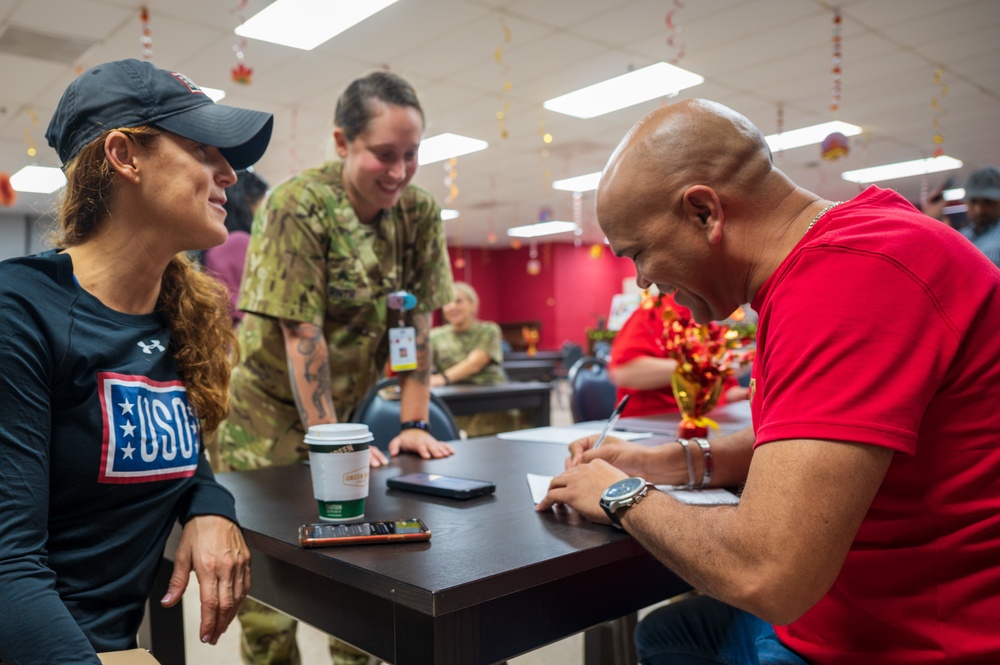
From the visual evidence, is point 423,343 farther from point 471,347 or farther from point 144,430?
point 471,347

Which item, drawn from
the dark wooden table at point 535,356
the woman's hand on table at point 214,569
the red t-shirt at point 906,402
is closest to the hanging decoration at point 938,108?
the dark wooden table at point 535,356

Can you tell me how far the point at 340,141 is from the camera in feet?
6.15

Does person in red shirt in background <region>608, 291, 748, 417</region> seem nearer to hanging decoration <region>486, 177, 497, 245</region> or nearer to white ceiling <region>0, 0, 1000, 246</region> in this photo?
white ceiling <region>0, 0, 1000, 246</region>

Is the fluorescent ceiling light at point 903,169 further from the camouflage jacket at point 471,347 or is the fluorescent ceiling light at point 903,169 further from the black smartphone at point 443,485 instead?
Answer: the black smartphone at point 443,485

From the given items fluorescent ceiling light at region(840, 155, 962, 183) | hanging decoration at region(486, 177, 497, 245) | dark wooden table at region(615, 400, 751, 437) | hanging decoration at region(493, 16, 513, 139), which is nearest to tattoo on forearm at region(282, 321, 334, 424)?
dark wooden table at region(615, 400, 751, 437)

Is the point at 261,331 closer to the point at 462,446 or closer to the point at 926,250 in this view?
the point at 462,446

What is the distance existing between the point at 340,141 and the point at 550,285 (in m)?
14.4

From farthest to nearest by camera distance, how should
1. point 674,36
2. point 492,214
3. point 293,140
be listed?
point 492,214 → point 293,140 → point 674,36

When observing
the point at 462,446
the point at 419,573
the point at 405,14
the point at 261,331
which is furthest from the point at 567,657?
the point at 405,14

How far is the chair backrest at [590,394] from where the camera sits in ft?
10.5

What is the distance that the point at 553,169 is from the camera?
891 centimetres

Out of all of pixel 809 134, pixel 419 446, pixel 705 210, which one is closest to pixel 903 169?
pixel 809 134

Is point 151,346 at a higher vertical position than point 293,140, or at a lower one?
lower

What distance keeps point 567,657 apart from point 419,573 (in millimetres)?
1771
